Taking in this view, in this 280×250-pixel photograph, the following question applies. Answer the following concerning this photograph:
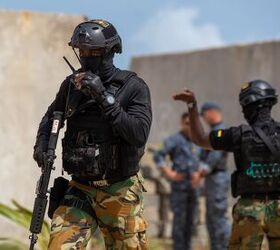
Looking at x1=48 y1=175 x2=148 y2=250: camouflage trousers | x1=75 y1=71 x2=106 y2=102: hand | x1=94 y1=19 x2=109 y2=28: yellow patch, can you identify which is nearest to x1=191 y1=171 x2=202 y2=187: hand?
x1=48 y1=175 x2=148 y2=250: camouflage trousers

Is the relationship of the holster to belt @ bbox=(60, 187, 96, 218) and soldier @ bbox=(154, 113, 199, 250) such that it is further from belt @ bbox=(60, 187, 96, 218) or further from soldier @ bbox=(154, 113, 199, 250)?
soldier @ bbox=(154, 113, 199, 250)

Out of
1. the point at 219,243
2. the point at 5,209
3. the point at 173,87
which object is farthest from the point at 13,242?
the point at 173,87

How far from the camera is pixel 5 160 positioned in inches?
270

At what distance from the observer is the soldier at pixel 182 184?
788 centimetres

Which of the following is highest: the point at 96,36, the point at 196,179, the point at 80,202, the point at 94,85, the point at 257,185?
the point at 96,36

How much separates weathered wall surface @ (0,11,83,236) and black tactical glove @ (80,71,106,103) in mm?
3018

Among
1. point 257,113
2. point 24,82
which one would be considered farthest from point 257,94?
point 24,82

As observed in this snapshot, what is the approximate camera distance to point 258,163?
5.03 meters

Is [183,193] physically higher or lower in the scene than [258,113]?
lower

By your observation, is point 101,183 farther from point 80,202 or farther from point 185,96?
point 185,96

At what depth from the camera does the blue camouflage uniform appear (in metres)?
7.88

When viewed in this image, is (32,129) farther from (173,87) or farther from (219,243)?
(173,87)

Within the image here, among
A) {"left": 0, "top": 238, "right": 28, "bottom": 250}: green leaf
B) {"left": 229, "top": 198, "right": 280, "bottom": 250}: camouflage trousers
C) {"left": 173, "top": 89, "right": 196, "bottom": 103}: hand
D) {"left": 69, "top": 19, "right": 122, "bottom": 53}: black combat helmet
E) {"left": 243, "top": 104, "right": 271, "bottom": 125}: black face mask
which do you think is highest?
{"left": 69, "top": 19, "right": 122, "bottom": 53}: black combat helmet

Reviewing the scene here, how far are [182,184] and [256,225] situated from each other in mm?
2921
